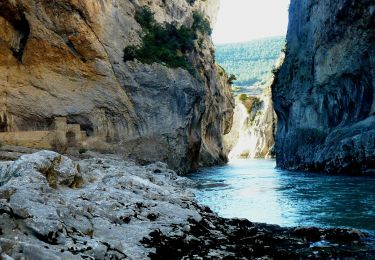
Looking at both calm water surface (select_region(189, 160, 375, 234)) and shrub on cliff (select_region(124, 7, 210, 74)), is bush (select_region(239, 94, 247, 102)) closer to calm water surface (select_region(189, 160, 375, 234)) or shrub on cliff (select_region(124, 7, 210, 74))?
shrub on cliff (select_region(124, 7, 210, 74))

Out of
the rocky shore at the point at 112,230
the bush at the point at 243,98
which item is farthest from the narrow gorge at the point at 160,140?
the bush at the point at 243,98

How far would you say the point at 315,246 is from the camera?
32.1 ft

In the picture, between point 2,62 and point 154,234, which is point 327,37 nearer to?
point 2,62

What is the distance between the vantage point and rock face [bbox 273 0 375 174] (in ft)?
113

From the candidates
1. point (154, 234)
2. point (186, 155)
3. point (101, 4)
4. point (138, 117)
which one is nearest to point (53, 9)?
point (101, 4)

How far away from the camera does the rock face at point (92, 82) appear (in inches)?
1190

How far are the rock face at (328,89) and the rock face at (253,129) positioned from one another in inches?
1980

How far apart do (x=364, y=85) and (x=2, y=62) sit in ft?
102

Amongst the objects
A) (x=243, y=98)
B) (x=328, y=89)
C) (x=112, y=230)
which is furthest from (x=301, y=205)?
(x=243, y=98)

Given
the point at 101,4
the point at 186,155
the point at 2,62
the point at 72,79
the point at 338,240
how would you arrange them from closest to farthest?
1. the point at 338,240
2. the point at 2,62
3. the point at 72,79
4. the point at 101,4
5. the point at 186,155

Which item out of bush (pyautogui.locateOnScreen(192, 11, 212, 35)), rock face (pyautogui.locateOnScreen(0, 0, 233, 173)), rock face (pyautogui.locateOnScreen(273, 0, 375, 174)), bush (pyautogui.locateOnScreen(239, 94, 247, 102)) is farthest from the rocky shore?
bush (pyautogui.locateOnScreen(239, 94, 247, 102))

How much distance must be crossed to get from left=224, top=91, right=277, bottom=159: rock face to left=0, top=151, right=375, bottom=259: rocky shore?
9536 centimetres

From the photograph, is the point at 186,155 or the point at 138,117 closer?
the point at 138,117

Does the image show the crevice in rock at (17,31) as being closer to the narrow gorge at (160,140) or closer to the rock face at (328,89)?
the narrow gorge at (160,140)
